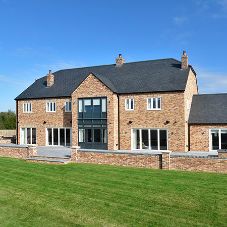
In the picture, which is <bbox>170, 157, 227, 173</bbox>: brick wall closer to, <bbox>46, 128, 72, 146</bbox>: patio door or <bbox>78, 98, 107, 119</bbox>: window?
<bbox>78, 98, 107, 119</bbox>: window

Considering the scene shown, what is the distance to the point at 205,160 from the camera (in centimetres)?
1405

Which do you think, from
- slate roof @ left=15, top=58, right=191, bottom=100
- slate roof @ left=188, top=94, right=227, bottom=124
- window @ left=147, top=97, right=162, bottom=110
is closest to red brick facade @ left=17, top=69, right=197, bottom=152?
window @ left=147, top=97, right=162, bottom=110

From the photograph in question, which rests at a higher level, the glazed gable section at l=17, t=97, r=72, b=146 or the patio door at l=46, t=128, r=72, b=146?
the glazed gable section at l=17, t=97, r=72, b=146

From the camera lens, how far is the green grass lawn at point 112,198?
7.95 metres

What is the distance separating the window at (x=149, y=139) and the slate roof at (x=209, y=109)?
292cm

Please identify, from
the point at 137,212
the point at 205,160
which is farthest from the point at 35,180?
the point at 205,160

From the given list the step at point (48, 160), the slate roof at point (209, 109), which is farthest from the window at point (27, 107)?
the slate roof at point (209, 109)

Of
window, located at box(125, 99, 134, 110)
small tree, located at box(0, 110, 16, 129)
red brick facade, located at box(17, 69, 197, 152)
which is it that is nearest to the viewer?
red brick facade, located at box(17, 69, 197, 152)

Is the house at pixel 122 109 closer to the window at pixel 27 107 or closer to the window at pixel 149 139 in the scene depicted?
the window at pixel 149 139

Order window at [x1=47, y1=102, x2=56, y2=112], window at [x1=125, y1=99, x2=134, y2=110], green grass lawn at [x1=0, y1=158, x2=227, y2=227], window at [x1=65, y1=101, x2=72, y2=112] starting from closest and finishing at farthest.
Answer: green grass lawn at [x1=0, y1=158, x2=227, y2=227], window at [x1=125, y1=99, x2=134, y2=110], window at [x1=65, y1=101, x2=72, y2=112], window at [x1=47, y1=102, x2=56, y2=112]

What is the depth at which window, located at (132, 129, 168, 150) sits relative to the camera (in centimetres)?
2264

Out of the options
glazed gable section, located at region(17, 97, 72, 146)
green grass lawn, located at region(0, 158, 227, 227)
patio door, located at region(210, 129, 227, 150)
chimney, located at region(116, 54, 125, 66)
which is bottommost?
green grass lawn, located at region(0, 158, 227, 227)

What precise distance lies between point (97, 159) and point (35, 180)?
201 inches

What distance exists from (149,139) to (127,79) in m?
6.97
